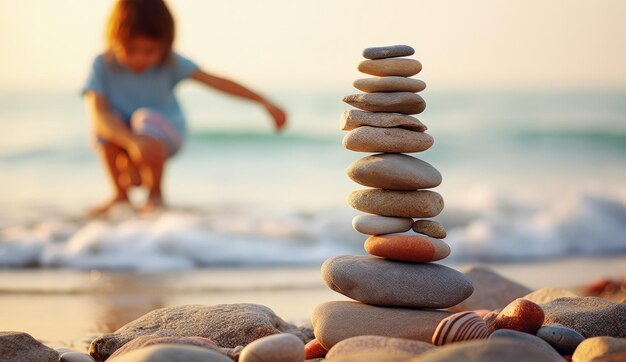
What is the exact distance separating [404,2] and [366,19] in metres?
0.74

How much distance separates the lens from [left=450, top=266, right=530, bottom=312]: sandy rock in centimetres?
536

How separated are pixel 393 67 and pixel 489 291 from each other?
150 cm

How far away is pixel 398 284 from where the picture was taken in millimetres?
4316

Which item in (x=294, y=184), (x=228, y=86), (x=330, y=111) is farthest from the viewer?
(x=330, y=111)

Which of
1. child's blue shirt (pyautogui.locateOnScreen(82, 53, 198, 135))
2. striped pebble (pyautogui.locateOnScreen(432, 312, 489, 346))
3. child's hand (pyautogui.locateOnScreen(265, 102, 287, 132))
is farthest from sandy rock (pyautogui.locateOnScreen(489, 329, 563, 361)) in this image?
child's blue shirt (pyautogui.locateOnScreen(82, 53, 198, 135))

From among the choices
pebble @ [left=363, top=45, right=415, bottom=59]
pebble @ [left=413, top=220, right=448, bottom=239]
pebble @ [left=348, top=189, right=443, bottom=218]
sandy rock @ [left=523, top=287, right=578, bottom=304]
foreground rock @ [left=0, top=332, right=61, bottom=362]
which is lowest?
sandy rock @ [left=523, top=287, right=578, bottom=304]

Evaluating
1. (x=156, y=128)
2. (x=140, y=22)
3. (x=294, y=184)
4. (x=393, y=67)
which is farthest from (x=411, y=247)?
(x=294, y=184)

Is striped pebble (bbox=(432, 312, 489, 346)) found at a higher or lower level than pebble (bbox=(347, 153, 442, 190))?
lower

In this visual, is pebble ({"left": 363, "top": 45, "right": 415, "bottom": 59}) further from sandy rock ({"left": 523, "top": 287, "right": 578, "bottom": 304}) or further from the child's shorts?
the child's shorts

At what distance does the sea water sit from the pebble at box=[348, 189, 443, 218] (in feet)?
11.0

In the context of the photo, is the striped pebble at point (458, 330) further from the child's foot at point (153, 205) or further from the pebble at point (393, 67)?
the child's foot at point (153, 205)

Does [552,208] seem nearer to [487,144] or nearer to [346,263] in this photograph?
[487,144]

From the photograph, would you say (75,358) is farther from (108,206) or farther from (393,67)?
(108,206)

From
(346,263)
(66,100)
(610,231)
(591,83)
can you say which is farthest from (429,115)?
(346,263)
